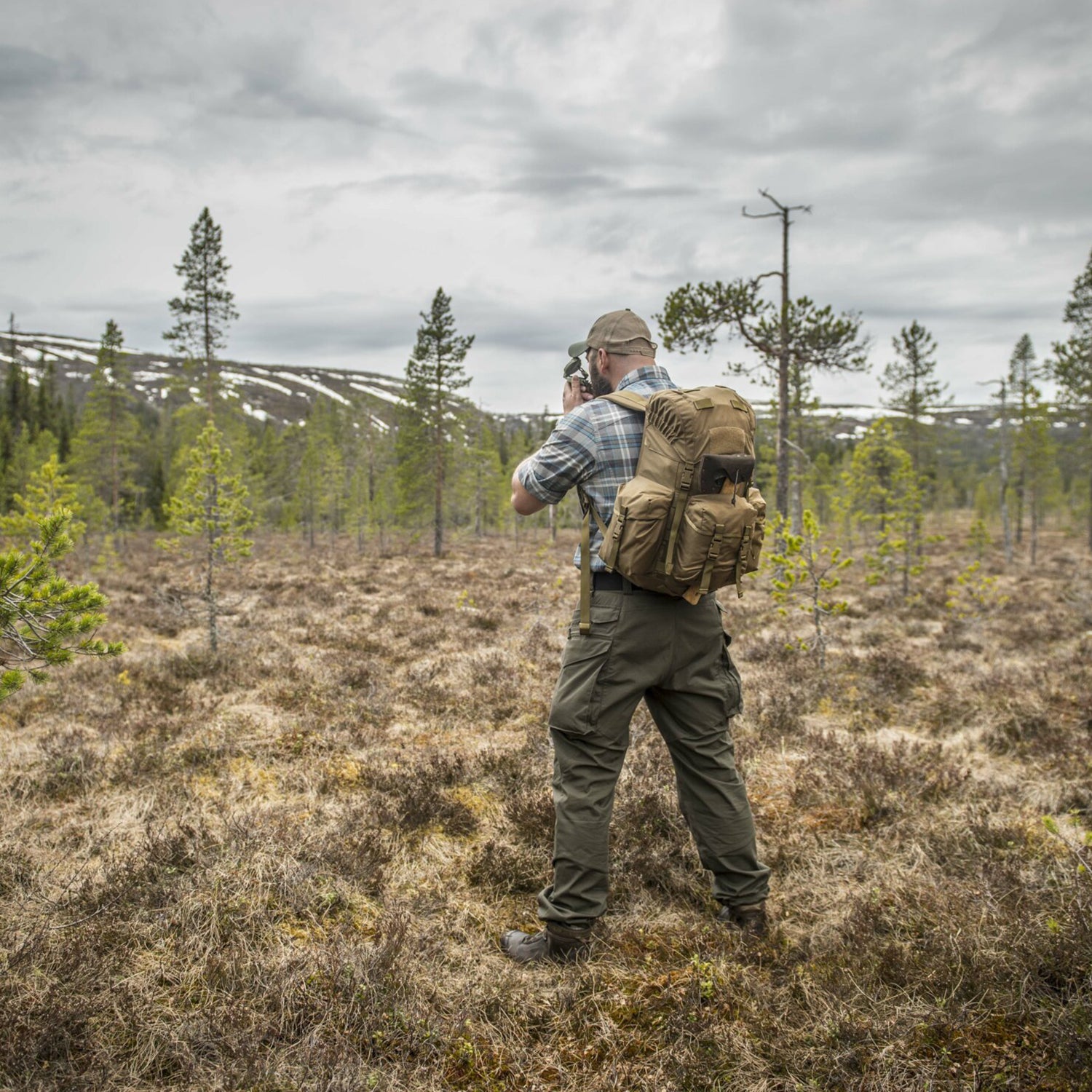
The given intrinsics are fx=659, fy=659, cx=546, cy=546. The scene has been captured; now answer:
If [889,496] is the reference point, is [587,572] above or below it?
below

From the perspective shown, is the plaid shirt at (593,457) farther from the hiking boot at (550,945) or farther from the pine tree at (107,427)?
the pine tree at (107,427)

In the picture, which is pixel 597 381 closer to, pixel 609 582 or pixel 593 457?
pixel 593 457

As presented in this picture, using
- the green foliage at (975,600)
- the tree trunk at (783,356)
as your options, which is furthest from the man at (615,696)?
the tree trunk at (783,356)

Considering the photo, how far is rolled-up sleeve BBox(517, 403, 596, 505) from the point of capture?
273 centimetres

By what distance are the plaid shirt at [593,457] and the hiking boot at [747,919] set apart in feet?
5.45

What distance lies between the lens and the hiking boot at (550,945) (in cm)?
273

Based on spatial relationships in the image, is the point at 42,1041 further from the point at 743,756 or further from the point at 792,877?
the point at 743,756

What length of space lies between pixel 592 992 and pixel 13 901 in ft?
8.64

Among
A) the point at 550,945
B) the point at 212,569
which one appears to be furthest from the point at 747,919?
the point at 212,569

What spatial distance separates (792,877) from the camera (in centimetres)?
337

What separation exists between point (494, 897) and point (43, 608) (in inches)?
93.4

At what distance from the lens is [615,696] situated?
2691 millimetres

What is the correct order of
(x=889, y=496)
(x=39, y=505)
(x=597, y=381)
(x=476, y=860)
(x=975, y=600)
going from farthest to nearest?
(x=889, y=496), (x=975, y=600), (x=39, y=505), (x=476, y=860), (x=597, y=381)

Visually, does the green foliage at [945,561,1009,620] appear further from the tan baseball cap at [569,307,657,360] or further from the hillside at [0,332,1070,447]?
the hillside at [0,332,1070,447]
